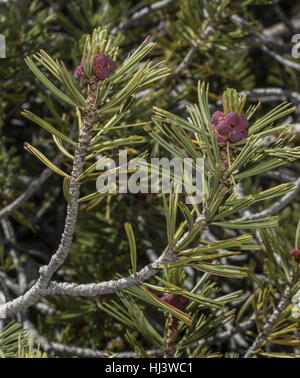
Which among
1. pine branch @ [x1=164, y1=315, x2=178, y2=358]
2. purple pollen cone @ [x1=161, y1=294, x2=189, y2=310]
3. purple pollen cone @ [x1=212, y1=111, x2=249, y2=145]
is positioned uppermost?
purple pollen cone @ [x1=212, y1=111, x2=249, y2=145]

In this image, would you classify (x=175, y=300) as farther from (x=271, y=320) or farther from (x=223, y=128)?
(x=223, y=128)

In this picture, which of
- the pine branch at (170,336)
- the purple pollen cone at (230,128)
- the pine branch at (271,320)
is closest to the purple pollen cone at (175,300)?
the pine branch at (170,336)

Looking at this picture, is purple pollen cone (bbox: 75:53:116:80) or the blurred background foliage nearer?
purple pollen cone (bbox: 75:53:116:80)

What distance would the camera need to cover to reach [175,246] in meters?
0.59

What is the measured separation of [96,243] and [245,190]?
16.1 inches

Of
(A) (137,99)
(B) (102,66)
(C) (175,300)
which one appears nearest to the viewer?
(B) (102,66)

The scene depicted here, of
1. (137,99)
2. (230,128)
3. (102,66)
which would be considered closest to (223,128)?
(230,128)

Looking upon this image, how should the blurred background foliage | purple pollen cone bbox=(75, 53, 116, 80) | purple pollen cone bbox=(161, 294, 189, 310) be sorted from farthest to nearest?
1. the blurred background foliage
2. purple pollen cone bbox=(161, 294, 189, 310)
3. purple pollen cone bbox=(75, 53, 116, 80)

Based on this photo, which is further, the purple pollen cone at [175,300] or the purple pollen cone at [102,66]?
the purple pollen cone at [175,300]

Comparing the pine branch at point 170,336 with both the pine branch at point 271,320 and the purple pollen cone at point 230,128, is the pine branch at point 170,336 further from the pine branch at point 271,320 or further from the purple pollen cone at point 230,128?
the purple pollen cone at point 230,128

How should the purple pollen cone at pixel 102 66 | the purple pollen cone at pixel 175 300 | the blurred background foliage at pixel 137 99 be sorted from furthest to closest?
the blurred background foliage at pixel 137 99 < the purple pollen cone at pixel 175 300 < the purple pollen cone at pixel 102 66

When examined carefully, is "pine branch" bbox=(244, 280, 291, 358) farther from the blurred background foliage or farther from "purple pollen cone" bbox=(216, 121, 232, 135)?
"purple pollen cone" bbox=(216, 121, 232, 135)

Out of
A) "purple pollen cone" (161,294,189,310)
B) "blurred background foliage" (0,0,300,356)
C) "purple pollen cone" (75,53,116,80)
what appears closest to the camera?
"purple pollen cone" (75,53,116,80)

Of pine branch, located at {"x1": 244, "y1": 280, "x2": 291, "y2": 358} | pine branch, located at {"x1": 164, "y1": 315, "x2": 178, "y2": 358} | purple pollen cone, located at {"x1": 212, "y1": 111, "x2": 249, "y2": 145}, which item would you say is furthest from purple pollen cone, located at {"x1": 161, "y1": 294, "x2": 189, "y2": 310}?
purple pollen cone, located at {"x1": 212, "y1": 111, "x2": 249, "y2": 145}
